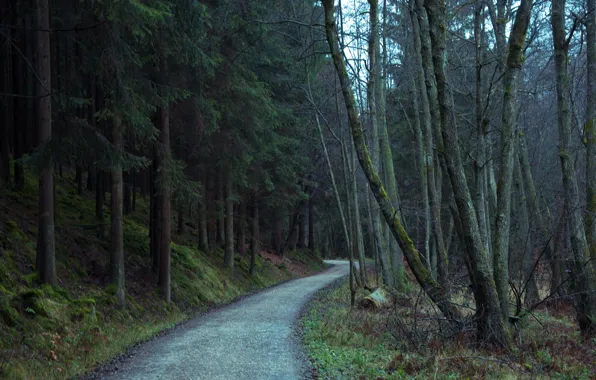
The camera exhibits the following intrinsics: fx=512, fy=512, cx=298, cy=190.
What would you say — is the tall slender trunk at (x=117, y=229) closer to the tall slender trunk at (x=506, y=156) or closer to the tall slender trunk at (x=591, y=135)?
the tall slender trunk at (x=506, y=156)

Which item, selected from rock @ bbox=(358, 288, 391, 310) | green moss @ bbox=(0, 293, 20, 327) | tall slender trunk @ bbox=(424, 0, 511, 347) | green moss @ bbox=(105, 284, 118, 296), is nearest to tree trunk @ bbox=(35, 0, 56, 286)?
green moss @ bbox=(0, 293, 20, 327)

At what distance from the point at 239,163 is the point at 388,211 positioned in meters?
8.90

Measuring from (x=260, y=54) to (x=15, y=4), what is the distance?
873 centimetres

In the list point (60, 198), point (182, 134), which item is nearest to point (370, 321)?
point (182, 134)

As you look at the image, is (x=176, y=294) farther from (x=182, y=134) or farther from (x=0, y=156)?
(x=0, y=156)

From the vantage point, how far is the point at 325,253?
58.7 metres

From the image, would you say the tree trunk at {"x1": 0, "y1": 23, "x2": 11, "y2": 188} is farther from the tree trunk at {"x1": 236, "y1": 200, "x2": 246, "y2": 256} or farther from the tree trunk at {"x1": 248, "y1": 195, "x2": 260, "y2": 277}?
the tree trunk at {"x1": 248, "y1": 195, "x2": 260, "y2": 277}

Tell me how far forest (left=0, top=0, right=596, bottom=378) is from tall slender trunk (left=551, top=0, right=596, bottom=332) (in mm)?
32

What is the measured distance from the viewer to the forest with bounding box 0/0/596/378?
8.81 meters

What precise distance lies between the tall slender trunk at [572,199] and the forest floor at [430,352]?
2.02ft

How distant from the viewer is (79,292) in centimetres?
1081

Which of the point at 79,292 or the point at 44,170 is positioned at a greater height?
the point at 44,170

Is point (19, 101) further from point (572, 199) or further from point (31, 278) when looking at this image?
point (572, 199)

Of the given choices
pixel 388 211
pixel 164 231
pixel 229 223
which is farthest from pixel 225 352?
pixel 229 223
